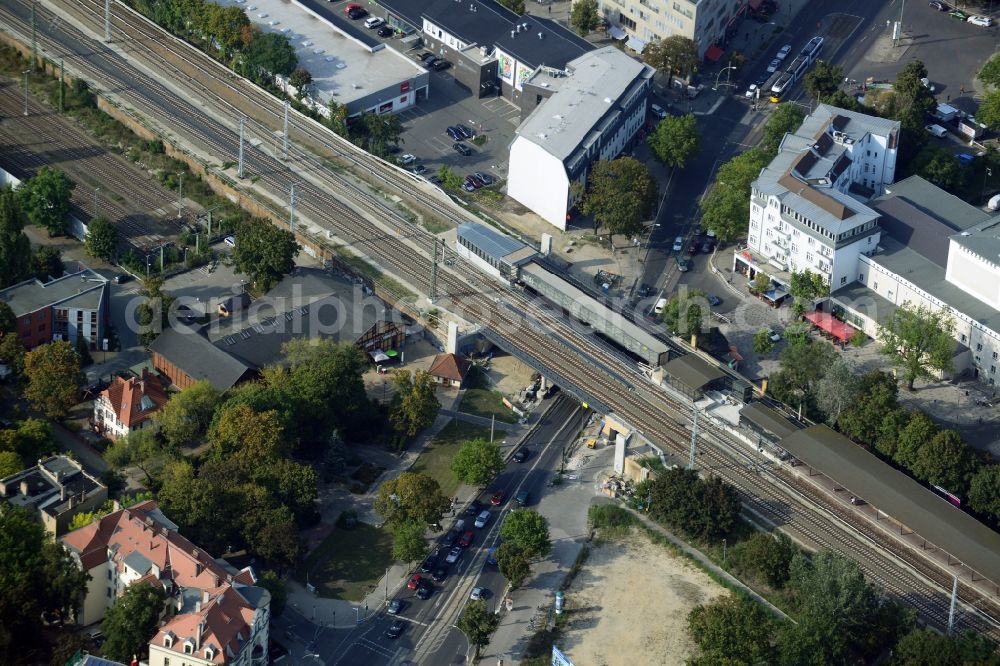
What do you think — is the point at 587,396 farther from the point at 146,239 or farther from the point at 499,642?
the point at 146,239

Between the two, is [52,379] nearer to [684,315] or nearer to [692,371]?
[692,371]

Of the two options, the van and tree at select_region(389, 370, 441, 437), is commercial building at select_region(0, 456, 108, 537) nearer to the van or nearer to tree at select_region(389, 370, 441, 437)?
tree at select_region(389, 370, 441, 437)

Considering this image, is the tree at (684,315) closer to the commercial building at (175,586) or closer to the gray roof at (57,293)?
the commercial building at (175,586)

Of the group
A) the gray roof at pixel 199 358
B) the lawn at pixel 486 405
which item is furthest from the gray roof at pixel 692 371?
the gray roof at pixel 199 358

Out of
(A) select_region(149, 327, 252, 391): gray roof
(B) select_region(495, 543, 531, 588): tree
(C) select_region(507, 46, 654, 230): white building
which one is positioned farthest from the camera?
(C) select_region(507, 46, 654, 230): white building

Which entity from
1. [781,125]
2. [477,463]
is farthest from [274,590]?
[781,125]

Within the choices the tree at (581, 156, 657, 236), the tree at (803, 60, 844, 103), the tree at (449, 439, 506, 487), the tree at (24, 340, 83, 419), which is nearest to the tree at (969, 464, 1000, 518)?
the tree at (449, 439, 506, 487)
